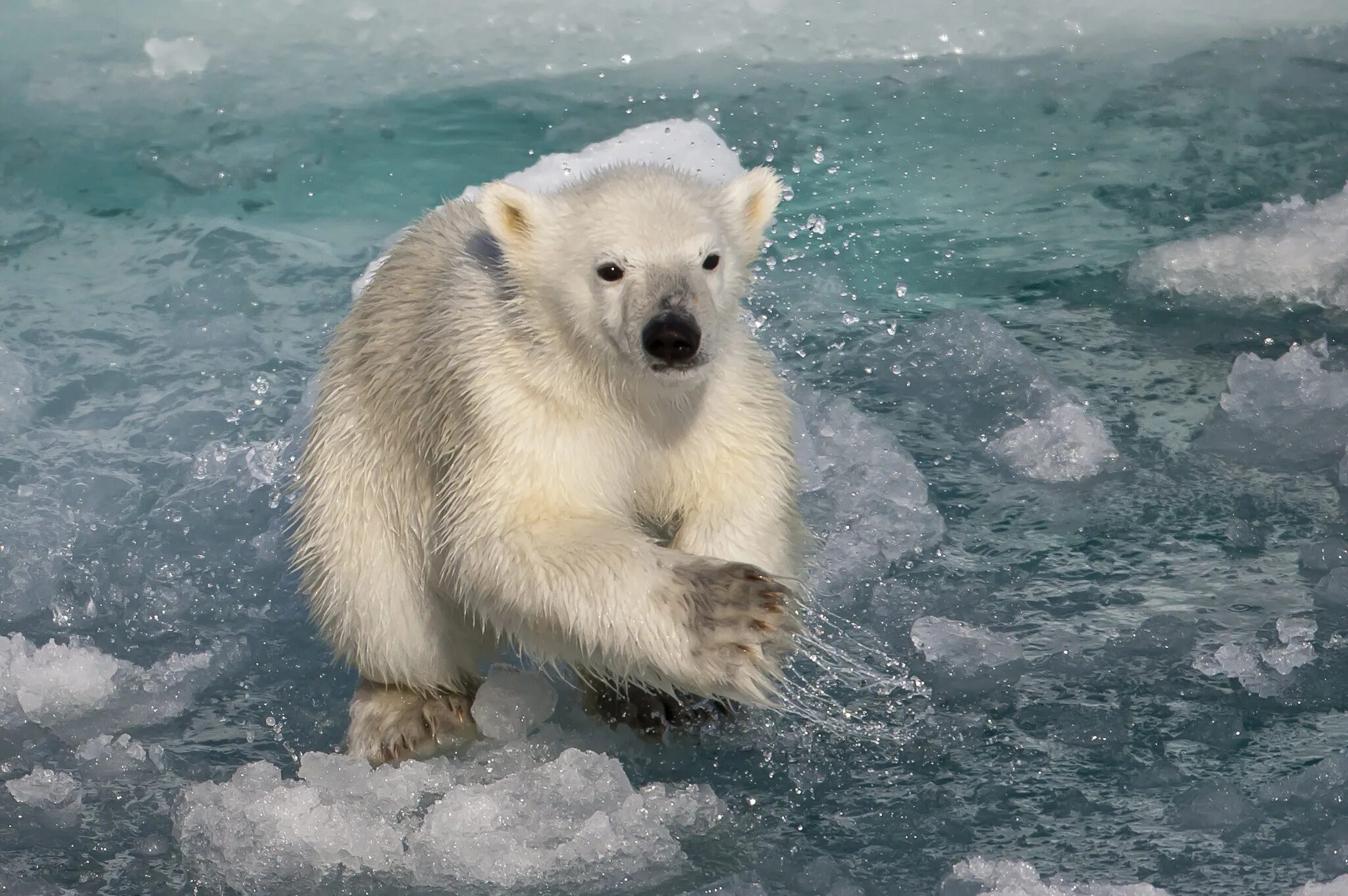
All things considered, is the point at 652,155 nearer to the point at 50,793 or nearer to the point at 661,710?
the point at 661,710

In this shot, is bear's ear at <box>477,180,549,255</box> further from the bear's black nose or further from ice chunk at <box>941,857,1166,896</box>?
ice chunk at <box>941,857,1166,896</box>

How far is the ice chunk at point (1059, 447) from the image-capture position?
5219 mm

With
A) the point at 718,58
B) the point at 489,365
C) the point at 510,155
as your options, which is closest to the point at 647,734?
the point at 489,365

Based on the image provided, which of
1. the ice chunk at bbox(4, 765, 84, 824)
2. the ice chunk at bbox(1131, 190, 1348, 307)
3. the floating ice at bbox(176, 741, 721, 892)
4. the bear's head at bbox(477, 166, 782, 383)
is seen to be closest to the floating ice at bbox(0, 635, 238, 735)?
the ice chunk at bbox(4, 765, 84, 824)

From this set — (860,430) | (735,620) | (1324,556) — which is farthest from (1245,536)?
(735,620)

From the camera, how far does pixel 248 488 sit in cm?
562

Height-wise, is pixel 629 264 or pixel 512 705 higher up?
pixel 629 264

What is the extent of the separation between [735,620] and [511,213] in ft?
3.70

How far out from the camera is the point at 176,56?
9219 mm

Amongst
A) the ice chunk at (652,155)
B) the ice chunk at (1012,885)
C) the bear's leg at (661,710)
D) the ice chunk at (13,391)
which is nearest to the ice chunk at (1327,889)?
the ice chunk at (1012,885)

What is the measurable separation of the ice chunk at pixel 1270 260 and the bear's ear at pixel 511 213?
3.58 metres

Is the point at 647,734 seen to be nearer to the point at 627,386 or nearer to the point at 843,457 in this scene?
the point at 627,386

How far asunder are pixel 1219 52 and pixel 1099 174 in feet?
4.78

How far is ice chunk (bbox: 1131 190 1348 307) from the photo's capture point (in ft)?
20.7
